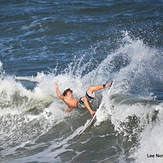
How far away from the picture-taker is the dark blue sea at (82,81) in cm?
738

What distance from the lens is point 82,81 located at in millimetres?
Answer: 11688

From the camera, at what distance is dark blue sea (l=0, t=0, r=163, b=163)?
24.2ft

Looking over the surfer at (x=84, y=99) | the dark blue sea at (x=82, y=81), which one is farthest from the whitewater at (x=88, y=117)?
the surfer at (x=84, y=99)

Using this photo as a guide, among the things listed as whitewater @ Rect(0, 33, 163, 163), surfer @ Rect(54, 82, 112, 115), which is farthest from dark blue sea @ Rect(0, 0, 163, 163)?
surfer @ Rect(54, 82, 112, 115)

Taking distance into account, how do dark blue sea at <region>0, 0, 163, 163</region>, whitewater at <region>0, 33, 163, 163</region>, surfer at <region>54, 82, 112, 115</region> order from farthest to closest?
surfer at <region>54, 82, 112, 115</region> < dark blue sea at <region>0, 0, 163, 163</region> < whitewater at <region>0, 33, 163, 163</region>

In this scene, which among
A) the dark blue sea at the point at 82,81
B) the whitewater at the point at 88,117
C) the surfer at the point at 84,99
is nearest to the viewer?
the whitewater at the point at 88,117

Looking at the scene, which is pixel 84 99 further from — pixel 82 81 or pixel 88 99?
pixel 82 81

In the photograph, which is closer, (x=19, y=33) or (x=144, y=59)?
(x=144, y=59)

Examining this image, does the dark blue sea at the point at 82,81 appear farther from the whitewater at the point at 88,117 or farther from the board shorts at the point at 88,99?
the board shorts at the point at 88,99

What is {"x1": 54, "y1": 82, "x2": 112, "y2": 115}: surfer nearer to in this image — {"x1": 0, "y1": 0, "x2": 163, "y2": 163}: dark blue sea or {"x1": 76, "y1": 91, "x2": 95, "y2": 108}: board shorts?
{"x1": 76, "y1": 91, "x2": 95, "y2": 108}: board shorts

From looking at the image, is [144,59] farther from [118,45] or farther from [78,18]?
[78,18]

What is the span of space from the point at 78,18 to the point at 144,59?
10124 millimetres

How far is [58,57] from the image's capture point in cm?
1617

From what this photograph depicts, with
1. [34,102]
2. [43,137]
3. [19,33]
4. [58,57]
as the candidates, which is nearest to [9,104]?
[34,102]
